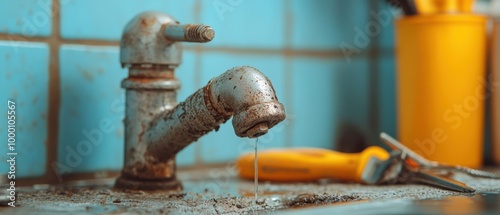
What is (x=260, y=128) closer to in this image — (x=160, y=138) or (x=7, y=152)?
(x=160, y=138)

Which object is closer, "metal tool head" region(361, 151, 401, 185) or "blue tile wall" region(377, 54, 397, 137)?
"metal tool head" region(361, 151, 401, 185)

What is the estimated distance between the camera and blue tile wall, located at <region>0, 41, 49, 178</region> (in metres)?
0.80

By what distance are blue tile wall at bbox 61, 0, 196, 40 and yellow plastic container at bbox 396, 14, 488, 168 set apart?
1.08ft

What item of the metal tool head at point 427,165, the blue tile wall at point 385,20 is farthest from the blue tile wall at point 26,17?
the blue tile wall at point 385,20

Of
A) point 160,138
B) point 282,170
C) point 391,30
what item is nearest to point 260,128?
point 160,138

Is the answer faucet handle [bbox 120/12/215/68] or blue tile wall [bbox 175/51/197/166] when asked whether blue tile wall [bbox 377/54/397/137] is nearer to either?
blue tile wall [bbox 175/51/197/166]

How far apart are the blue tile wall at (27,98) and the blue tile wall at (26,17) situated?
0.01 meters

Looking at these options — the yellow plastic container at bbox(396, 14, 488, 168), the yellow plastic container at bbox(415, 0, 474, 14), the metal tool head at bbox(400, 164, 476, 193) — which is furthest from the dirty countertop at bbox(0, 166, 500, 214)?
the yellow plastic container at bbox(415, 0, 474, 14)

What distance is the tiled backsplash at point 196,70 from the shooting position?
0.82 metres

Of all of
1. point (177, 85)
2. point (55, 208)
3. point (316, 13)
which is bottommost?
point (55, 208)

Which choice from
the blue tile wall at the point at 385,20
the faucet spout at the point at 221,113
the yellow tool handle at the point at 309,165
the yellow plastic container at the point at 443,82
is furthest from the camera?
the blue tile wall at the point at 385,20

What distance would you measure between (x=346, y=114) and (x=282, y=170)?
269mm

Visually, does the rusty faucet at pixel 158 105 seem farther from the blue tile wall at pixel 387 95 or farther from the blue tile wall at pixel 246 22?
the blue tile wall at pixel 387 95

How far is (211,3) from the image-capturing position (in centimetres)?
98
